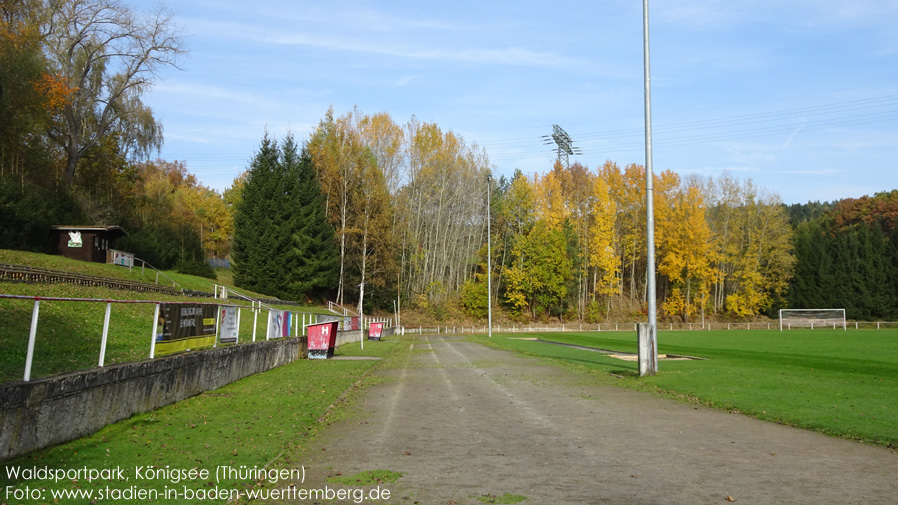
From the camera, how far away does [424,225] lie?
75.0 meters

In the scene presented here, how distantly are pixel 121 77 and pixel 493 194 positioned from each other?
1928 inches

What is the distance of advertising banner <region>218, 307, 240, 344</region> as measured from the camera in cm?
1584

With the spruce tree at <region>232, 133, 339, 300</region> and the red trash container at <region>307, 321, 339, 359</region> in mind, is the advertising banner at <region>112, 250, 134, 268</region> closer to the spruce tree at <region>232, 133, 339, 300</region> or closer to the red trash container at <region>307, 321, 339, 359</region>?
the spruce tree at <region>232, 133, 339, 300</region>

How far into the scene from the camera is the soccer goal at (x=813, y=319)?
70188mm

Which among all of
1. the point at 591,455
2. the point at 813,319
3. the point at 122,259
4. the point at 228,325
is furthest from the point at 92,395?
the point at 813,319

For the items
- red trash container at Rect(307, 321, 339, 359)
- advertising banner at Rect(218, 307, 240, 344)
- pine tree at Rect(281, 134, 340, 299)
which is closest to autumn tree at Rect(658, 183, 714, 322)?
pine tree at Rect(281, 134, 340, 299)

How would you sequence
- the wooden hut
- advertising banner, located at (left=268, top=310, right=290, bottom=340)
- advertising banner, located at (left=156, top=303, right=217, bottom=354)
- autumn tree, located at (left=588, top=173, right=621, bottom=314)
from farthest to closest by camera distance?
1. autumn tree, located at (left=588, top=173, right=621, bottom=314)
2. the wooden hut
3. advertising banner, located at (left=268, top=310, right=290, bottom=340)
4. advertising banner, located at (left=156, top=303, right=217, bottom=354)

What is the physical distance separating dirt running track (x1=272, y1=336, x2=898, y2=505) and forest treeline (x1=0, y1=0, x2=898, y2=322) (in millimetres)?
40041

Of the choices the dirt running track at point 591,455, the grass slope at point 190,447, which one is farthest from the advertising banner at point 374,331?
the dirt running track at point 591,455

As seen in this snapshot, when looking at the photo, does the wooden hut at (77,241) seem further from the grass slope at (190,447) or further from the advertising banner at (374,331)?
the grass slope at (190,447)

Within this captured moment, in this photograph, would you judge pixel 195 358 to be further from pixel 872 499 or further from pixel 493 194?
pixel 493 194

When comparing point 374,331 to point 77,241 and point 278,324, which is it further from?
point 278,324

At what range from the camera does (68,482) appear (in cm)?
623

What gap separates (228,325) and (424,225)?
58.8m
